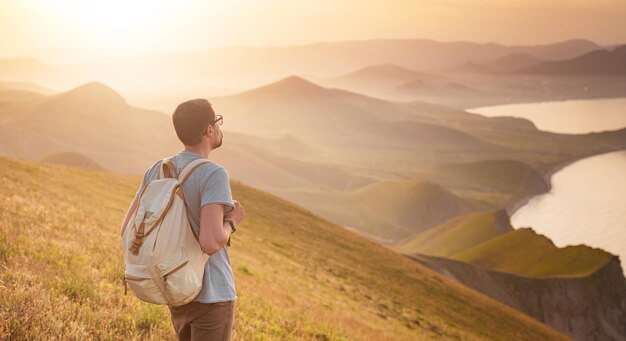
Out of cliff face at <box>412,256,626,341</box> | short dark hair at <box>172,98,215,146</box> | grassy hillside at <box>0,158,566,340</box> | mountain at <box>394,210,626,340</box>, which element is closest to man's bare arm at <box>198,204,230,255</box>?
short dark hair at <box>172,98,215,146</box>

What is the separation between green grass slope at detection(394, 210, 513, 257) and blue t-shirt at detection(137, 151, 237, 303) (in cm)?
12294

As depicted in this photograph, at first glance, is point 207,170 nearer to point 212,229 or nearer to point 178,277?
point 212,229

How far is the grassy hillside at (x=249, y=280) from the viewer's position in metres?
6.24

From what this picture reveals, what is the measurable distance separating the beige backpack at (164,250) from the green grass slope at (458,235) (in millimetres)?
123310

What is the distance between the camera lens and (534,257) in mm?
100562

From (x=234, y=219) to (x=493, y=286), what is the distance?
81777 millimetres

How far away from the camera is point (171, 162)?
426 centimetres

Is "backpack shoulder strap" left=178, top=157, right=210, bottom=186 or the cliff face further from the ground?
"backpack shoulder strap" left=178, top=157, right=210, bottom=186

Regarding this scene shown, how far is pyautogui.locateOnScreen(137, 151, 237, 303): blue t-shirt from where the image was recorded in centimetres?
403

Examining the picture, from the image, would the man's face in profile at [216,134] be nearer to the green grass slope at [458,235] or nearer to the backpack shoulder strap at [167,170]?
the backpack shoulder strap at [167,170]

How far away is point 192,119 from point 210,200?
0.78 m

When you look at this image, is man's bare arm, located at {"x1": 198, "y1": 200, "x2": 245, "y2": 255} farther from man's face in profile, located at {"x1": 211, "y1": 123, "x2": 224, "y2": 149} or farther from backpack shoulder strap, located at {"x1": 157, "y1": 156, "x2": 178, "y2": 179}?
man's face in profile, located at {"x1": 211, "y1": 123, "x2": 224, "y2": 149}

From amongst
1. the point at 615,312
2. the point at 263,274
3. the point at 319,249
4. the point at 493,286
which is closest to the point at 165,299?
the point at 263,274

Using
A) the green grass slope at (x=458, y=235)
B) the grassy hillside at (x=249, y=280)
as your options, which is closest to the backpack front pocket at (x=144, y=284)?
the grassy hillside at (x=249, y=280)
